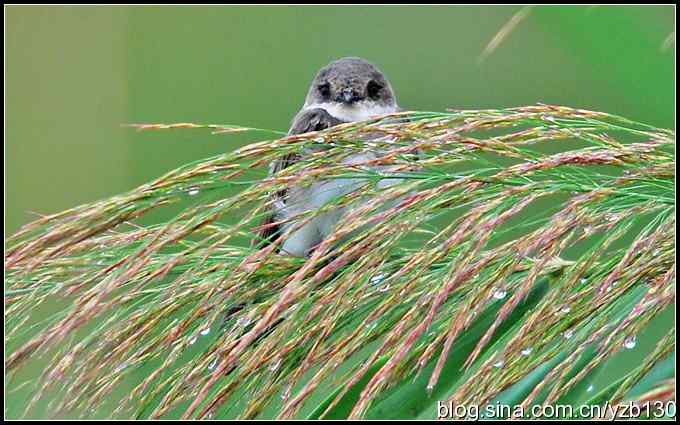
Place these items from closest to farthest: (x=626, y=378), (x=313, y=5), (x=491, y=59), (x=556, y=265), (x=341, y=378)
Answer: (x=626, y=378) → (x=341, y=378) → (x=556, y=265) → (x=491, y=59) → (x=313, y=5)

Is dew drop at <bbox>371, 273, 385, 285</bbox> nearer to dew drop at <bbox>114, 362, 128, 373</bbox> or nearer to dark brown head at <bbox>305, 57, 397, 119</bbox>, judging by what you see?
dew drop at <bbox>114, 362, 128, 373</bbox>

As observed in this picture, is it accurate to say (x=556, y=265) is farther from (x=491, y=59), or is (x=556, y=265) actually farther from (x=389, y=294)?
(x=491, y=59)

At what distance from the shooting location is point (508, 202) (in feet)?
3.43

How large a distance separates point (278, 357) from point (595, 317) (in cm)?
36

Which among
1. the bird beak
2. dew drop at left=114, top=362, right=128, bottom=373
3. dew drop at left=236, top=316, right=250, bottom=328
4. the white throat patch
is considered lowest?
dew drop at left=114, top=362, right=128, bottom=373

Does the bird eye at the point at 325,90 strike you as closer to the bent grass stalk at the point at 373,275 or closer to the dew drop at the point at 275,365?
the bent grass stalk at the point at 373,275

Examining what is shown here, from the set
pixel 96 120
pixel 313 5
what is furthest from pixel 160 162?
pixel 313 5

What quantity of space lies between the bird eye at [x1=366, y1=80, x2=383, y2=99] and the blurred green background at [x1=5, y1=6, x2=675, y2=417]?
0.20 metres

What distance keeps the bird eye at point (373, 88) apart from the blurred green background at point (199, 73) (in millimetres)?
198

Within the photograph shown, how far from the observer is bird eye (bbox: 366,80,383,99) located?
224cm

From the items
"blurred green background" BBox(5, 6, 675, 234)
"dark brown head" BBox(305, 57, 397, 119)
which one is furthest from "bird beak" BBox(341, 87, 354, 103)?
"blurred green background" BBox(5, 6, 675, 234)

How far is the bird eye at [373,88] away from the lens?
224cm

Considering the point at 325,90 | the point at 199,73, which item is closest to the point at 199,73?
the point at 199,73

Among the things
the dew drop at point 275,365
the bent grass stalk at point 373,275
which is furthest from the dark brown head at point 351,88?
the dew drop at point 275,365
